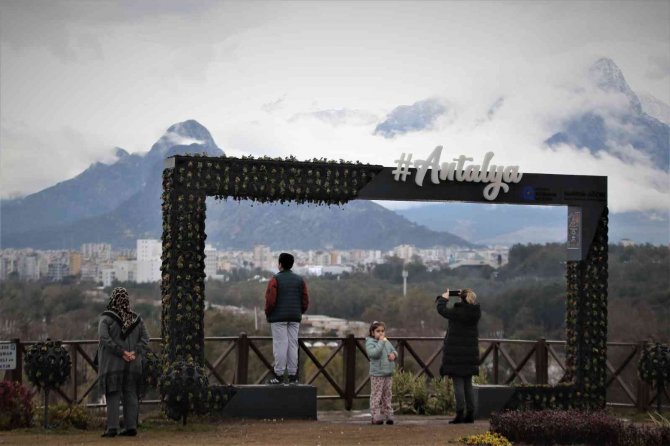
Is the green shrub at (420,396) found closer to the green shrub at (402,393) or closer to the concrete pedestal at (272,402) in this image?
the green shrub at (402,393)

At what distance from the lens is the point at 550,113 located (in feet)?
282

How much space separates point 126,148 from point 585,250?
67561 millimetres

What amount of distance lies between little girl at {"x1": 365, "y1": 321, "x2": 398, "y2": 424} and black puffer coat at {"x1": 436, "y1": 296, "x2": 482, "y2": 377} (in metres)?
0.73

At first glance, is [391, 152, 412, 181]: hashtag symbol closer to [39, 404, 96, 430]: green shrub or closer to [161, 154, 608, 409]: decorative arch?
[161, 154, 608, 409]: decorative arch

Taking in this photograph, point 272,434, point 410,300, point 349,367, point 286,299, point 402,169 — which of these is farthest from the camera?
point 410,300

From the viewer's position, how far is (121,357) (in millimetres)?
12391

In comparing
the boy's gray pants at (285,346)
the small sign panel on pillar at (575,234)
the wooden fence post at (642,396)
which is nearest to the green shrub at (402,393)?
the boy's gray pants at (285,346)

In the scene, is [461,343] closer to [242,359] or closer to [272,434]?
[272,434]

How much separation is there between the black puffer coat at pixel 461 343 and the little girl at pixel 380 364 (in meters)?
0.73

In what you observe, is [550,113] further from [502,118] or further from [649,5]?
[649,5]

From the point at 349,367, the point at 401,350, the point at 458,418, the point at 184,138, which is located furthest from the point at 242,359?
the point at 184,138

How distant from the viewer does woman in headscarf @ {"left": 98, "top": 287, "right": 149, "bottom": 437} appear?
484 inches

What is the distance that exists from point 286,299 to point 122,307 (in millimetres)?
3272

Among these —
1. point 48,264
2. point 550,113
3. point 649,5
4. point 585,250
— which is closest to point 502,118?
point 550,113
